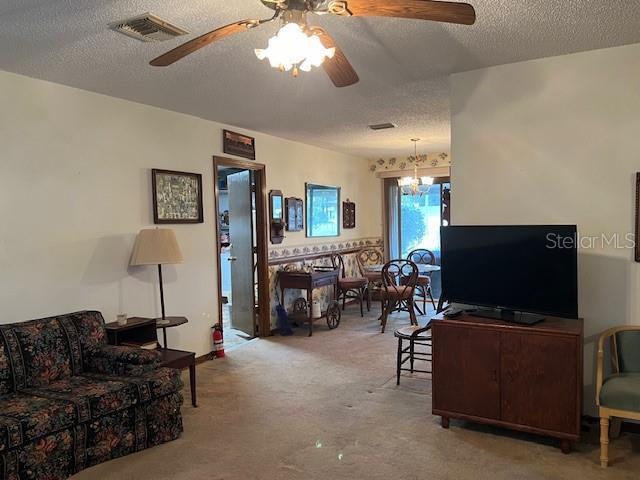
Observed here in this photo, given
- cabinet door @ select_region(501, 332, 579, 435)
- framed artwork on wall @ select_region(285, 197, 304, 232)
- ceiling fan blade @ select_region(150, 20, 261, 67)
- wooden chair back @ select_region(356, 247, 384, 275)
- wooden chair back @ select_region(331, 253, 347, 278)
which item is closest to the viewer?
ceiling fan blade @ select_region(150, 20, 261, 67)

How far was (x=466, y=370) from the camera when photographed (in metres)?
3.02

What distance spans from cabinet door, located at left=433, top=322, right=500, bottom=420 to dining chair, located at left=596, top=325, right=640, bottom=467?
1.80 feet

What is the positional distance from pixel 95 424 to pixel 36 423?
339 millimetres

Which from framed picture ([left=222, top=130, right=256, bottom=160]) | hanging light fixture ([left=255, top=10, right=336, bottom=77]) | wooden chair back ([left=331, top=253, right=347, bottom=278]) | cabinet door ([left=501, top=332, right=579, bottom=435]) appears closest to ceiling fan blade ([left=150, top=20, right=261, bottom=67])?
hanging light fixture ([left=255, top=10, right=336, bottom=77])

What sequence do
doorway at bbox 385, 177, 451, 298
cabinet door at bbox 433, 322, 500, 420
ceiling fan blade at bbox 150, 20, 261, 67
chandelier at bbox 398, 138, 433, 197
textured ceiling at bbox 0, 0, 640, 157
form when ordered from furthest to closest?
doorway at bbox 385, 177, 451, 298, chandelier at bbox 398, 138, 433, 197, cabinet door at bbox 433, 322, 500, 420, textured ceiling at bbox 0, 0, 640, 157, ceiling fan blade at bbox 150, 20, 261, 67

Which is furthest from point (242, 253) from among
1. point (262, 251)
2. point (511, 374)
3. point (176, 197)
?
point (511, 374)

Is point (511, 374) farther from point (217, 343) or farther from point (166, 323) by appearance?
point (217, 343)

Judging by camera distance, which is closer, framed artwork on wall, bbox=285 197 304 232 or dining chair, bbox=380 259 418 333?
dining chair, bbox=380 259 418 333

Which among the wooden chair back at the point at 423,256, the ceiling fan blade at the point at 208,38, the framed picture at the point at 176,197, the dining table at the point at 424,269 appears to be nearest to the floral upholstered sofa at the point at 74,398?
the framed picture at the point at 176,197

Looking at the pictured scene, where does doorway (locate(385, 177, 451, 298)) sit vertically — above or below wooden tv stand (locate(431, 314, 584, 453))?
above

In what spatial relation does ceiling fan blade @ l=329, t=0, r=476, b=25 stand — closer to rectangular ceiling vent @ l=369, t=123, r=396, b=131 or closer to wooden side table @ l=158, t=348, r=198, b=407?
wooden side table @ l=158, t=348, r=198, b=407

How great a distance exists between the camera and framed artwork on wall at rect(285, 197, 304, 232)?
612 centimetres

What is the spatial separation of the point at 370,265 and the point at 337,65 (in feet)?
19.8

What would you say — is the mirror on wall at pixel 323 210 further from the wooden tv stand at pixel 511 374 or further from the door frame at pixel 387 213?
the wooden tv stand at pixel 511 374
